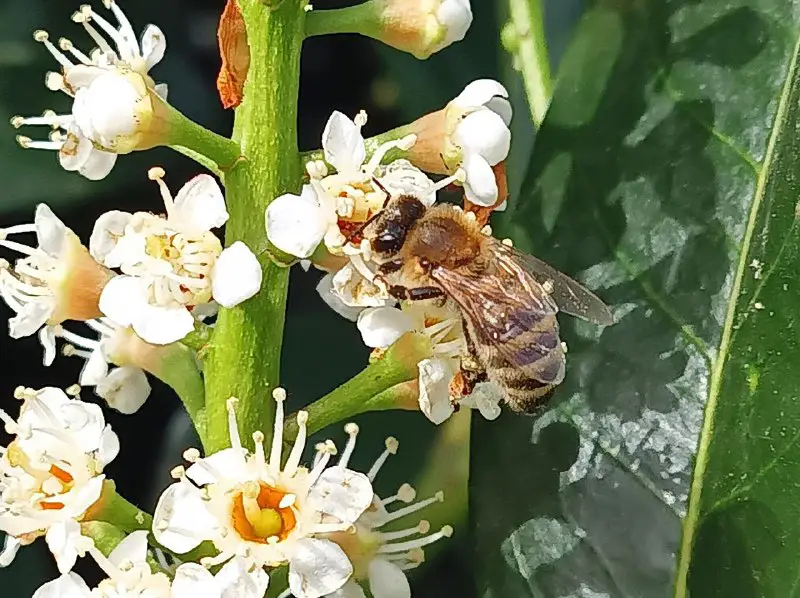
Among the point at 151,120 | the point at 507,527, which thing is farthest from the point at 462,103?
the point at 507,527

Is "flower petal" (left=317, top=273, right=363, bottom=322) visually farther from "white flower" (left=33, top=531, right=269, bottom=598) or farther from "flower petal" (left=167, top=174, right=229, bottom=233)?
"white flower" (left=33, top=531, right=269, bottom=598)

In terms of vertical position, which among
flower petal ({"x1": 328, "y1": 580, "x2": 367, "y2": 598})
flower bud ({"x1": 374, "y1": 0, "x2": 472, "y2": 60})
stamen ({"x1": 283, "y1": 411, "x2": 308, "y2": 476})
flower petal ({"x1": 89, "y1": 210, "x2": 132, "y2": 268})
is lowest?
flower petal ({"x1": 328, "y1": 580, "x2": 367, "y2": 598})

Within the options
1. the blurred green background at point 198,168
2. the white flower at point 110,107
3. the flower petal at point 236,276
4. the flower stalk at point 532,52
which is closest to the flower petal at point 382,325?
the flower petal at point 236,276

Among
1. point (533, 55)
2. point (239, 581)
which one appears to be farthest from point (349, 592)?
point (533, 55)

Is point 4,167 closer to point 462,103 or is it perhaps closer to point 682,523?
point 462,103

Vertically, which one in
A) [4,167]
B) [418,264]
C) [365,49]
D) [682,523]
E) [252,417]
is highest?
[365,49]

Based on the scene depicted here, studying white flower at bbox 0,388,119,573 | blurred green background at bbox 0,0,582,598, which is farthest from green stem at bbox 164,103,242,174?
blurred green background at bbox 0,0,582,598

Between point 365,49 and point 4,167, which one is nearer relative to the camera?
point 4,167
